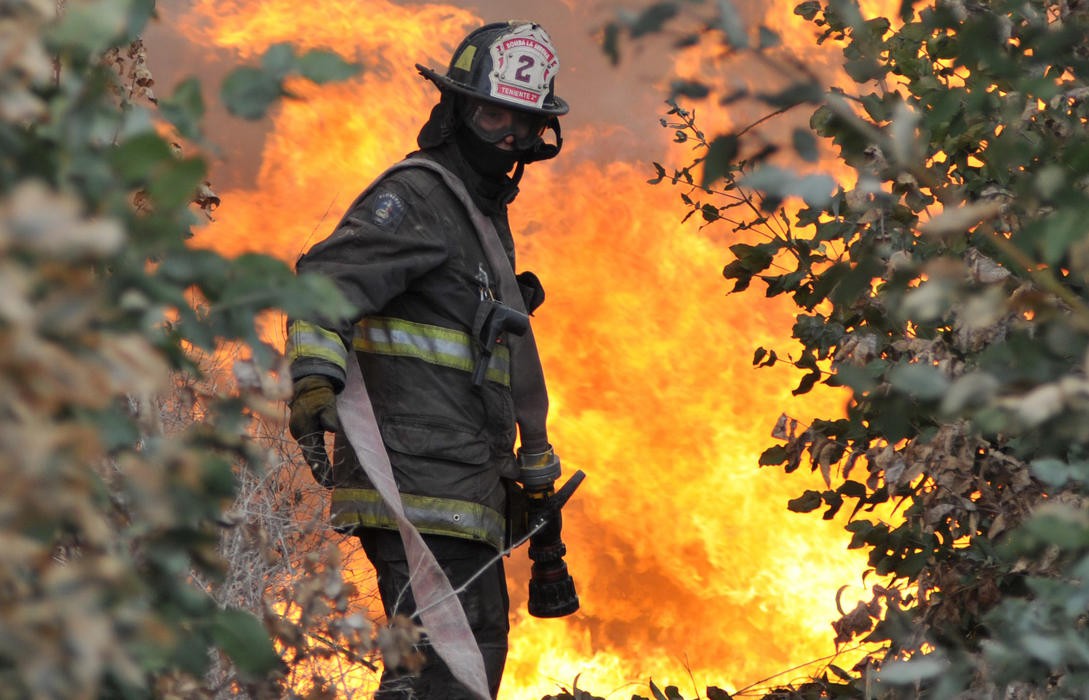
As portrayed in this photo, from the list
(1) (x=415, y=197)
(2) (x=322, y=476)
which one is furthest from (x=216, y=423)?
(1) (x=415, y=197)

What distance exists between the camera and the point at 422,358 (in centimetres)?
389

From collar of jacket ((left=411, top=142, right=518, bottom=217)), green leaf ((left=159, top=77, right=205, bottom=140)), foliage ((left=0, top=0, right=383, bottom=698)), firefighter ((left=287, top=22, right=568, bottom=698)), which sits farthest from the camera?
collar of jacket ((left=411, top=142, right=518, bottom=217))

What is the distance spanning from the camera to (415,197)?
4004mm

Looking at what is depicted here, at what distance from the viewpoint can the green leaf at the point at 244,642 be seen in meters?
1.41

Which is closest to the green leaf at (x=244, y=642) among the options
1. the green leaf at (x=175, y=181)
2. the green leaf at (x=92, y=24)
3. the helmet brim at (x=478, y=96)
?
the green leaf at (x=175, y=181)

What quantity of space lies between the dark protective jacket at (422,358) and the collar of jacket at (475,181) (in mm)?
129

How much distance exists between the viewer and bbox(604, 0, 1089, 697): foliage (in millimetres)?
1380

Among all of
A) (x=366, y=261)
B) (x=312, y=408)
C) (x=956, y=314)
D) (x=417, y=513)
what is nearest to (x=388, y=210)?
(x=366, y=261)

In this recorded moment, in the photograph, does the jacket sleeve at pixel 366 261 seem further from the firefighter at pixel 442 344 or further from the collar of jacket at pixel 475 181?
the collar of jacket at pixel 475 181

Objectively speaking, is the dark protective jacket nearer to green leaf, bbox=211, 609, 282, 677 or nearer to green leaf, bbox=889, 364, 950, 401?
green leaf, bbox=211, 609, 282, 677

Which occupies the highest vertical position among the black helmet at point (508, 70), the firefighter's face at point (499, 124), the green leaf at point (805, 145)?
the black helmet at point (508, 70)

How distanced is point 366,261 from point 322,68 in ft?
8.05

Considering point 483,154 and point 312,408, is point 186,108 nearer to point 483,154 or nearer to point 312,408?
point 312,408

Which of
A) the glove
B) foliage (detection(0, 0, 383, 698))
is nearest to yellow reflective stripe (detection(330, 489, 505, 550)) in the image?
the glove
